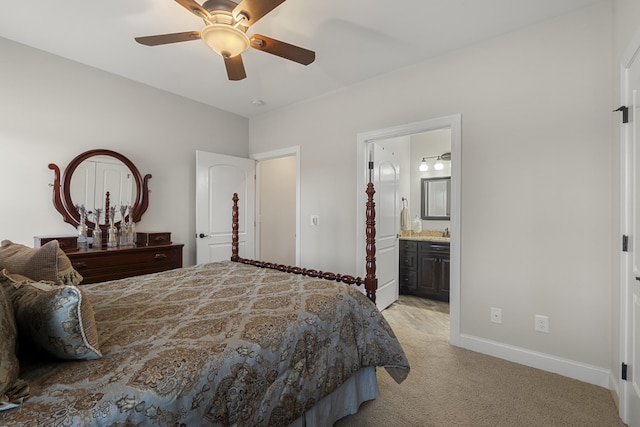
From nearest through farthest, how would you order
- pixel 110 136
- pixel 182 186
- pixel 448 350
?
pixel 448 350 → pixel 110 136 → pixel 182 186

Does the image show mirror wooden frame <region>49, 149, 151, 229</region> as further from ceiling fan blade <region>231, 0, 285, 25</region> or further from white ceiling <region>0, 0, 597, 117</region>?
ceiling fan blade <region>231, 0, 285, 25</region>

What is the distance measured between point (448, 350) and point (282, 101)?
11.2 ft

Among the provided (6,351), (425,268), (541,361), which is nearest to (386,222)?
(425,268)

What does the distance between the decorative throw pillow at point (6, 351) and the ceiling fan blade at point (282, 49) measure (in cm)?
176

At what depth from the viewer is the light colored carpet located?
1.72 m

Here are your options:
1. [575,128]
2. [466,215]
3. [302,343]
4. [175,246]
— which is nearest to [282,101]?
[175,246]

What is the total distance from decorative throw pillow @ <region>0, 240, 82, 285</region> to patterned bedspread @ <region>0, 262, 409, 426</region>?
260 mm

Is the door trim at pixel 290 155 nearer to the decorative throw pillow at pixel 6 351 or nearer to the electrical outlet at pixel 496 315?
the electrical outlet at pixel 496 315

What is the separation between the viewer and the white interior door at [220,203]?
12.3 ft

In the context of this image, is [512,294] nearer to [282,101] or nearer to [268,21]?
[268,21]

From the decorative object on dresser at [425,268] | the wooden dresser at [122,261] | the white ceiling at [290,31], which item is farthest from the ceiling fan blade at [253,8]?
the decorative object on dresser at [425,268]

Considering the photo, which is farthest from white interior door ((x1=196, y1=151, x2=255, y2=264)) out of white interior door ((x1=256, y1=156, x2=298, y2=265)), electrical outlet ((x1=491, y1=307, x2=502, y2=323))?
electrical outlet ((x1=491, y1=307, x2=502, y2=323))

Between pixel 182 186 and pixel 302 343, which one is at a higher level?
pixel 182 186

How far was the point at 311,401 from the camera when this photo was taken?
1.36 m
